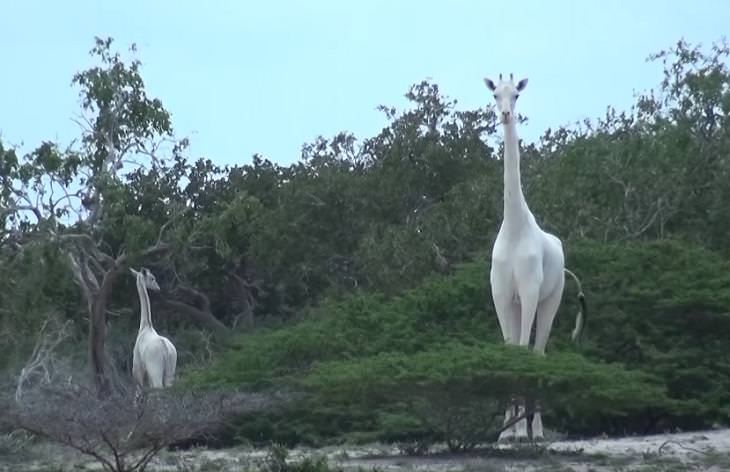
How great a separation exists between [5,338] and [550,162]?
481 inches

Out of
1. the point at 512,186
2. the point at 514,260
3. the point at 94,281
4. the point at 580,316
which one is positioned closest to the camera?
the point at 514,260

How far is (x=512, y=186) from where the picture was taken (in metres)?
19.2

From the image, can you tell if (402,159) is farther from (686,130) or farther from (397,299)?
(397,299)

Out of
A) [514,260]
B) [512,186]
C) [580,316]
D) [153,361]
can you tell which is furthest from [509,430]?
[153,361]

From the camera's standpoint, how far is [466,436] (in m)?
18.1

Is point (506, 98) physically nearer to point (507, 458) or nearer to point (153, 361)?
point (507, 458)

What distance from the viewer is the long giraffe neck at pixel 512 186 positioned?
1897cm

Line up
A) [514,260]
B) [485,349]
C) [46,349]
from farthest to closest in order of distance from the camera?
[46,349] < [514,260] < [485,349]

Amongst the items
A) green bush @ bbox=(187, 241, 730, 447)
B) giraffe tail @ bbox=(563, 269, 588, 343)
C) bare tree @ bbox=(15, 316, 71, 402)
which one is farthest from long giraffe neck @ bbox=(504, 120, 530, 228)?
bare tree @ bbox=(15, 316, 71, 402)

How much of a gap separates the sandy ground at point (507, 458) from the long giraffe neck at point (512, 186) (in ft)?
8.35

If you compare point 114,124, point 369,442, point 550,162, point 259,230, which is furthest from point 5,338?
point 369,442

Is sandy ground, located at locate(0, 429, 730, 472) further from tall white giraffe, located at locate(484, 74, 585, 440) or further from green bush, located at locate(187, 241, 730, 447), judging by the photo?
tall white giraffe, located at locate(484, 74, 585, 440)

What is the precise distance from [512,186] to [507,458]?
360cm

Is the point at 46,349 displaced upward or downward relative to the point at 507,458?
upward
